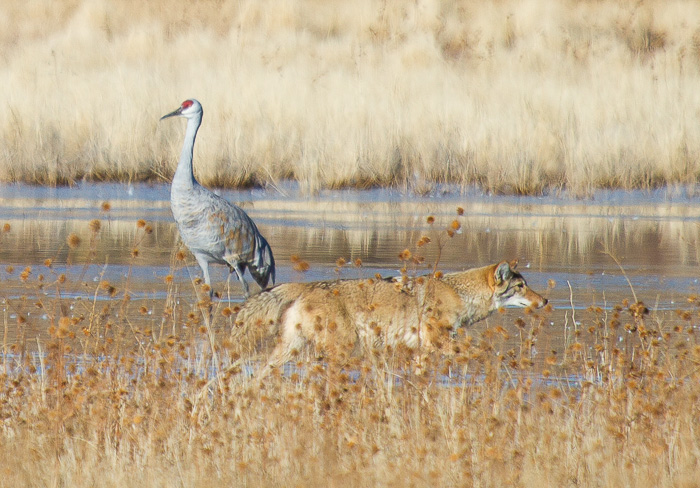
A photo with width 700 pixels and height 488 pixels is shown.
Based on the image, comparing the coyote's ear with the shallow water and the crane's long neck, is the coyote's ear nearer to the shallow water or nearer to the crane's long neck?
the shallow water

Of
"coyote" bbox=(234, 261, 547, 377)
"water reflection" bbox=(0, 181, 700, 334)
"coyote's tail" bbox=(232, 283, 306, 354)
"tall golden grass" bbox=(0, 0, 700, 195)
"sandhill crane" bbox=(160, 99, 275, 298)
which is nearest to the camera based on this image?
"coyote" bbox=(234, 261, 547, 377)

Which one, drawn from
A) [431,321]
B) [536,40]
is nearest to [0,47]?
[536,40]

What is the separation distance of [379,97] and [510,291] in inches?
570

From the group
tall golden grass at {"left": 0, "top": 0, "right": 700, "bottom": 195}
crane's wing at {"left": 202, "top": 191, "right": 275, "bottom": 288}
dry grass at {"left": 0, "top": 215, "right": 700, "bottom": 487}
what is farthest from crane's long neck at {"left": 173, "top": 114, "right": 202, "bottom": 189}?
tall golden grass at {"left": 0, "top": 0, "right": 700, "bottom": 195}

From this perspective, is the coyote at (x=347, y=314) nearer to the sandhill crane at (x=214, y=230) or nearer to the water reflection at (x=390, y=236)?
the water reflection at (x=390, y=236)

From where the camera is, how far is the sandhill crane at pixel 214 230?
32.2 feet

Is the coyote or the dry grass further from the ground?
the coyote

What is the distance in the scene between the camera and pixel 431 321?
654 cm

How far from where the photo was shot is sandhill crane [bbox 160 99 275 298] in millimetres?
9812

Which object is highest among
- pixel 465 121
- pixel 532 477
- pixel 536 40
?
pixel 536 40

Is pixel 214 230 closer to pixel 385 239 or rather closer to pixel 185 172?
pixel 185 172

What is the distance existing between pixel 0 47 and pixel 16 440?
28.2 meters

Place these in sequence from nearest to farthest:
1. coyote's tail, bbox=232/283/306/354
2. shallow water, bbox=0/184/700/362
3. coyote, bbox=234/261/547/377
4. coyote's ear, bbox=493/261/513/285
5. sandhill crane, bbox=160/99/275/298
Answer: coyote, bbox=234/261/547/377
coyote's tail, bbox=232/283/306/354
coyote's ear, bbox=493/261/513/285
sandhill crane, bbox=160/99/275/298
shallow water, bbox=0/184/700/362

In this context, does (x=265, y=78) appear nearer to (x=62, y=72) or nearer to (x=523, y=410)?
(x=62, y=72)
